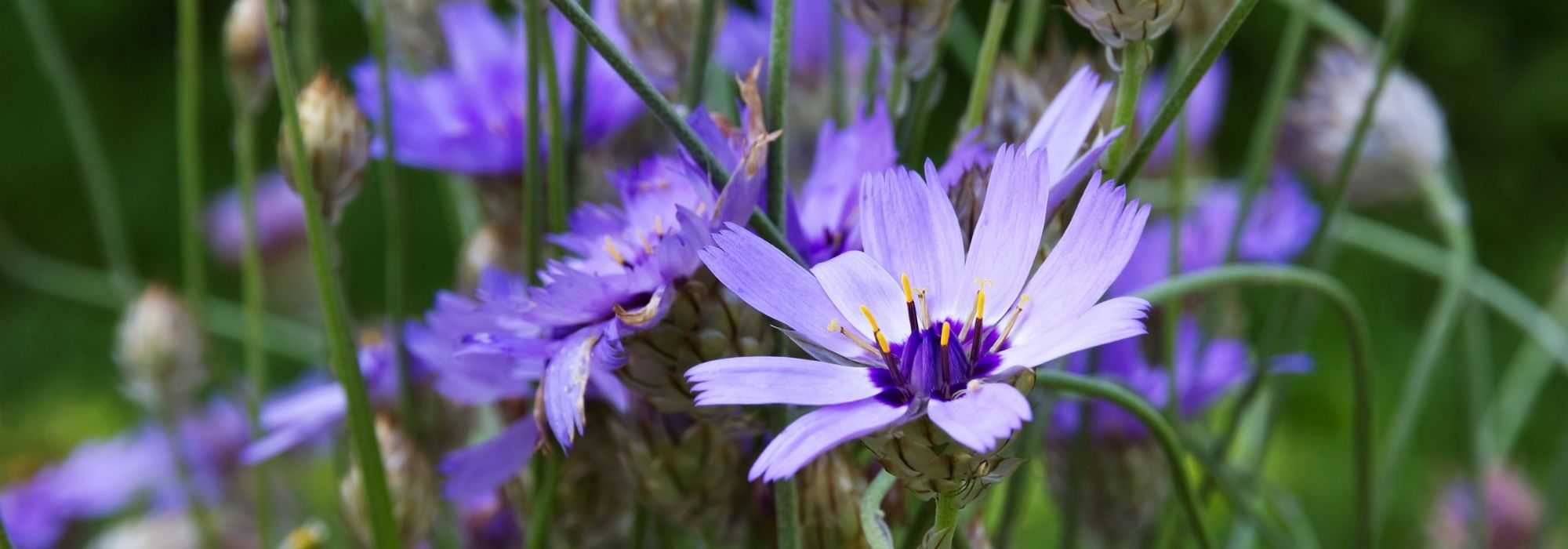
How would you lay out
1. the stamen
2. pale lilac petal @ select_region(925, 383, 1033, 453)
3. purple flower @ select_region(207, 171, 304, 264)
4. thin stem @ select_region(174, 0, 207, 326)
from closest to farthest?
pale lilac petal @ select_region(925, 383, 1033, 453) → the stamen → thin stem @ select_region(174, 0, 207, 326) → purple flower @ select_region(207, 171, 304, 264)

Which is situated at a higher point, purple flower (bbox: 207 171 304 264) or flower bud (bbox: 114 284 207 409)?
purple flower (bbox: 207 171 304 264)

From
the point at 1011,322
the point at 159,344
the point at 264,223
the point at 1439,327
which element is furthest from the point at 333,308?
the point at 264,223

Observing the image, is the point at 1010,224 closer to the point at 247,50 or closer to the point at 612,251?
the point at 612,251

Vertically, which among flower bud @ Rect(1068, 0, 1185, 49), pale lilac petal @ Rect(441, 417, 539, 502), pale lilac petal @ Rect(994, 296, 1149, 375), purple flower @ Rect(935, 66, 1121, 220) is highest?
flower bud @ Rect(1068, 0, 1185, 49)

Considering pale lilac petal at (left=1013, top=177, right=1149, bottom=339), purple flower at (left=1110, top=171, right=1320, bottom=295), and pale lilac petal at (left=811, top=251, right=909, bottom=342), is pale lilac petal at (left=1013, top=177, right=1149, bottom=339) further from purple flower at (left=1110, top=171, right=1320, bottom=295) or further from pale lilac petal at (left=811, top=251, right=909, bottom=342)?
purple flower at (left=1110, top=171, right=1320, bottom=295)

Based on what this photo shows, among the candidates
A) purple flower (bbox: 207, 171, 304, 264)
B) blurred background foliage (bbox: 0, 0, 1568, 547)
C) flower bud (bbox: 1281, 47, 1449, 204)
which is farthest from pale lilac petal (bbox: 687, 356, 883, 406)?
purple flower (bbox: 207, 171, 304, 264)

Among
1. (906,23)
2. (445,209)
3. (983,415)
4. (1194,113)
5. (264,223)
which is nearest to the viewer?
(983,415)

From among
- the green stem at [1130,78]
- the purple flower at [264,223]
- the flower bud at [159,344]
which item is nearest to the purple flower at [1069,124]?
the green stem at [1130,78]
